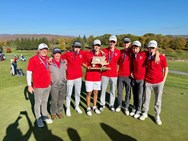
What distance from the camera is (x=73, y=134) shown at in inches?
199

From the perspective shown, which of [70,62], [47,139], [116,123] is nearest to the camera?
[47,139]

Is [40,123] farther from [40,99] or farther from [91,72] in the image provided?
[91,72]

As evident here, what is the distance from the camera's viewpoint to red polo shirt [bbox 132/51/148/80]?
233 inches

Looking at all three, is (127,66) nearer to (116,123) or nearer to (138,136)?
(116,123)

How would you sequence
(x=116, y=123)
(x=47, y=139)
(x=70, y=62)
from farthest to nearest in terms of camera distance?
(x=70, y=62) → (x=116, y=123) → (x=47, y=139)

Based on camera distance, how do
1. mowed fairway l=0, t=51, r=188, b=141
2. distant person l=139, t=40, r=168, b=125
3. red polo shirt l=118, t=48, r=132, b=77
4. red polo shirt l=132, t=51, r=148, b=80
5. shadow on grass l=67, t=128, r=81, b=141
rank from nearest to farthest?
shadow on grass l=67, t=128, r=81, b=141
mowed fairway l=0, t=51, r=188, b=141
distant person l=139, t=40, r=168, b=125
red polo shirt l=132, t=51, r=148, b=80
red polo shirt l=118, t=48, r=132, b=77

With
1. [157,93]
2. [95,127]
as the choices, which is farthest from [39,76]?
[157,93]

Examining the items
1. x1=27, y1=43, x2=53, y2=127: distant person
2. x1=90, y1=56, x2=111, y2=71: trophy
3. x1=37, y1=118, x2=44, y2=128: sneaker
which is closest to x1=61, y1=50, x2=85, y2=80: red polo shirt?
x1=90, y1=56, x2=111, y2=71: trophy

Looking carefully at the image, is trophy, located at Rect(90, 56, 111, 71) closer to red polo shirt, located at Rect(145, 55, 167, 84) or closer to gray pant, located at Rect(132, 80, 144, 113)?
gray pant, located at Rect(132, 80, 144, 113)

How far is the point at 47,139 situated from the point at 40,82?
154 cm

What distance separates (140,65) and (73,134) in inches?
109

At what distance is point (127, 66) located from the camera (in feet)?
20.7

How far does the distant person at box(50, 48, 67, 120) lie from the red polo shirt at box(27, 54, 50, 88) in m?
0.23

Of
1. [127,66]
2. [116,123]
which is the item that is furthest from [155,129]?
[127,66]
